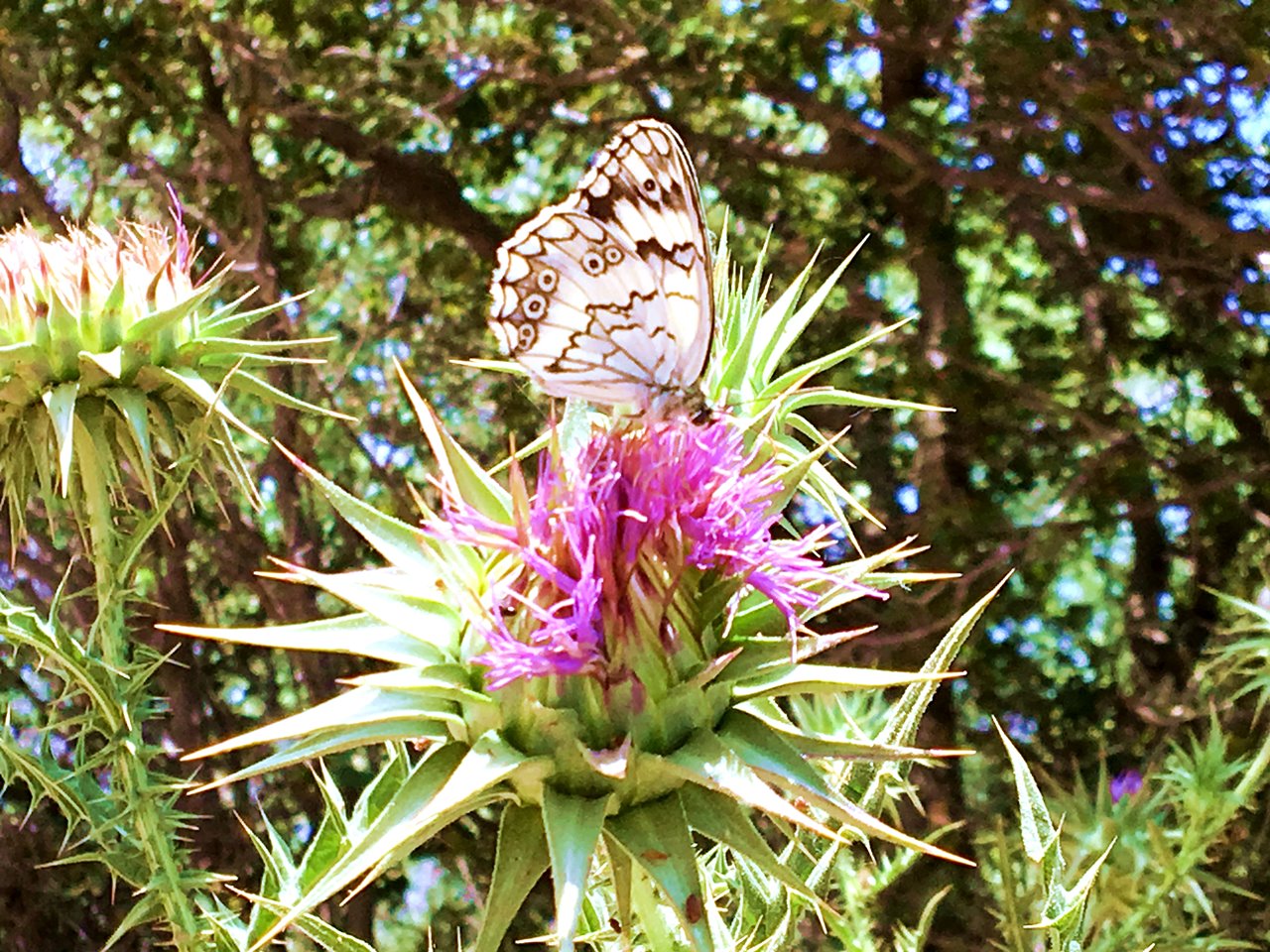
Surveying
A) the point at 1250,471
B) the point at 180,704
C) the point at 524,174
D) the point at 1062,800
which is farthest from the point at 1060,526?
the point at 180,704

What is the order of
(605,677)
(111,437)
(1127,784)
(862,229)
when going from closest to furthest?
(605,677) < (111,437) < (1127,784) < (862,229)

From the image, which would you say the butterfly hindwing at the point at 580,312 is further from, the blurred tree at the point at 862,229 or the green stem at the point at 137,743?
the blurred tree at the point at 862,229

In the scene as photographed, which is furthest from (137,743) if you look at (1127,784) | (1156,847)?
(1127,784)

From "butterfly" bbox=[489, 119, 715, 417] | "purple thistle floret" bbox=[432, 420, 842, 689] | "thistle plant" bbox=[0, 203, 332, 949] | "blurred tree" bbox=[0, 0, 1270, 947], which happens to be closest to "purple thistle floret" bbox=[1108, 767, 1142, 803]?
"blurred tree" bbox=[0, 0, 1270, 947]

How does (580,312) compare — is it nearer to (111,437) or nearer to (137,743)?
(111,437)

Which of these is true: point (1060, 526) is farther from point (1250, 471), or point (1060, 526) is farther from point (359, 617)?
point (359, 617)

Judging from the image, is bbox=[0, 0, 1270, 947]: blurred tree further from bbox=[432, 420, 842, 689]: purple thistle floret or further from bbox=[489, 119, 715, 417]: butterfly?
bbox=[432, 420, 842, 689]: purple thistle floret
